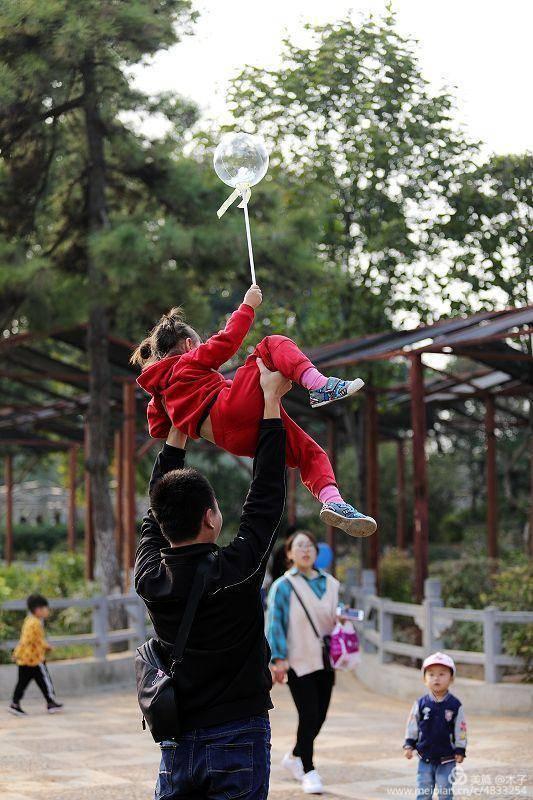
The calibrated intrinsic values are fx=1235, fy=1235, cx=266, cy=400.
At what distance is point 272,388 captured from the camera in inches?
148

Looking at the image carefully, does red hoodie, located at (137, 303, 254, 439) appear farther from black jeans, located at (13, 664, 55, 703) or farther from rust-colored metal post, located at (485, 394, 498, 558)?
rust-colored metal post, located at (485, 394, 498, 558)

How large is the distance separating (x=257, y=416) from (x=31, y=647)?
828 cm

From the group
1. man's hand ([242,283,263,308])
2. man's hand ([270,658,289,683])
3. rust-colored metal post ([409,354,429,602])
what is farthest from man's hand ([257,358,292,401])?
rust-colored metal post ([409,354,429,602])

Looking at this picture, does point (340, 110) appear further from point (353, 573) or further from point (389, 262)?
point (353, 573)

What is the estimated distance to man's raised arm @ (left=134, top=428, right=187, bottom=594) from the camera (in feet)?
11.9

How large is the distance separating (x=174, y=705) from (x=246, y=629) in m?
0.29

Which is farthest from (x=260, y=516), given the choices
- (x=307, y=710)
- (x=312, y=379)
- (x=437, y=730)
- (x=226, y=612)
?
(x=307, y=710)

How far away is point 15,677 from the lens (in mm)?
12531

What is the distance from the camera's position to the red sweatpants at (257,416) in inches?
150

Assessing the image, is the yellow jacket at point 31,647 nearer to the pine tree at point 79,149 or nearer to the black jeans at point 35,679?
the black jeans at point 35,679

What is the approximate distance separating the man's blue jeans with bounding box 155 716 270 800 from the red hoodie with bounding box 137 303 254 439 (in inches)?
36.9

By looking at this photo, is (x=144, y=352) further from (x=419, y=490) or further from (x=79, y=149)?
(x=79, y=149)

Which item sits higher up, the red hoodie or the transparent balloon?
the transparent balloon

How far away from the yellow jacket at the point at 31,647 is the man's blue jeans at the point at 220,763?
8.23 metres
